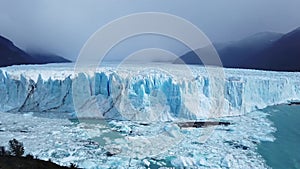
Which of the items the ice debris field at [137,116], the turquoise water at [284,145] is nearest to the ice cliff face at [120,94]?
the ice debris field at [137,116]

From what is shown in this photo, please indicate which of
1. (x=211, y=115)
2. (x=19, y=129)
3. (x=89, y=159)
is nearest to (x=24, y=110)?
(x=19, y=129)

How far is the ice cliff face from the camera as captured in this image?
35.9 feet

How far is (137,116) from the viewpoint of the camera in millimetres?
10688

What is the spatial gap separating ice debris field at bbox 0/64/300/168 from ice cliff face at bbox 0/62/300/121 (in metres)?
0.04

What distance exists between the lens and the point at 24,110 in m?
11.7

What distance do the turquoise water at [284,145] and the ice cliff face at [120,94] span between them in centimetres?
161

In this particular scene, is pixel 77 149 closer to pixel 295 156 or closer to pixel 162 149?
pixel 162 149

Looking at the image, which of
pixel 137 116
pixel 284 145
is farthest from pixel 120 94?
pixel 284 145

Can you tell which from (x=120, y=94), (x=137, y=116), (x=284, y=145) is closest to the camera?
(x=284, y=145)

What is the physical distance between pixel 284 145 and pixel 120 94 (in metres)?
5.81

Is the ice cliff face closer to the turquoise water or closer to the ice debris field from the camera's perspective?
the ice debris field

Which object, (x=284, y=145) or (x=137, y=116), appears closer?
(x=284, y=145)

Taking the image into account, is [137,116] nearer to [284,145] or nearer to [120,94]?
[120,94]

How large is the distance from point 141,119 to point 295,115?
6733 mm
